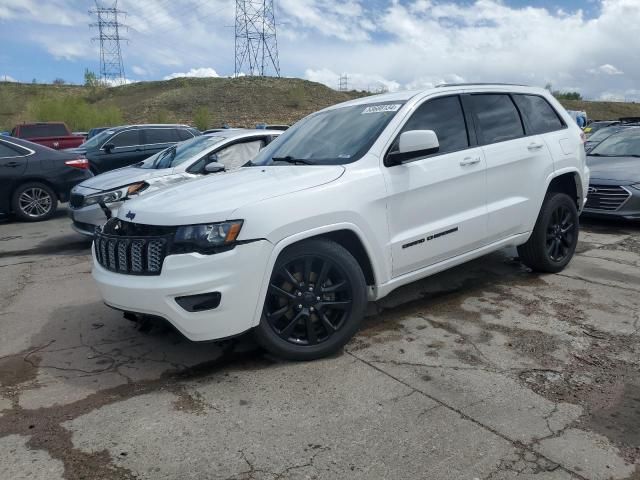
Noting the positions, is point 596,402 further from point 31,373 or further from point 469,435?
point 31,373

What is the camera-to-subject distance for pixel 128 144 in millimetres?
13641

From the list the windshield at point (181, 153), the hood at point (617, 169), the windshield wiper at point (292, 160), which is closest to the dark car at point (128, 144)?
the windshield at point (181, 153)

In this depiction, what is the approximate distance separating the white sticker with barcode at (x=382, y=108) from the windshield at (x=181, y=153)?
3656 millimetres

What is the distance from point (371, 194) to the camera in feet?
13.0

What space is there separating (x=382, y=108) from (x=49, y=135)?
61.8ft

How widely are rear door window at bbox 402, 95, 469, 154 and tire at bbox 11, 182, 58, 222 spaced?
823 centimetres

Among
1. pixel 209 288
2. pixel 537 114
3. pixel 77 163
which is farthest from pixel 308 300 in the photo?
pixel 77 163

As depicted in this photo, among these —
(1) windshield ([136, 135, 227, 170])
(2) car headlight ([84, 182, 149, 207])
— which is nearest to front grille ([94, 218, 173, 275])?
(2) car headlight ([84, 182, 149, 207])

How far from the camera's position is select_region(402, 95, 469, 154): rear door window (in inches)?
177

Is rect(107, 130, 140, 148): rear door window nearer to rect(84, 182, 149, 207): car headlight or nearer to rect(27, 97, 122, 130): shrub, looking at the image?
rect(84, 182, 149, 207): car headlight

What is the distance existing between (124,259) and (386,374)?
1852 millimetres

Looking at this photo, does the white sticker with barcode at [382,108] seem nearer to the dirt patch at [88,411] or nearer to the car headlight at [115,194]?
the dirt patch at [88,411]

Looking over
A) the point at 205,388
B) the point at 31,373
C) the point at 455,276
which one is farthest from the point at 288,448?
the point at 455,276

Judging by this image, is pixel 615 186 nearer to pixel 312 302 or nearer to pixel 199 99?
pixel 312 302
